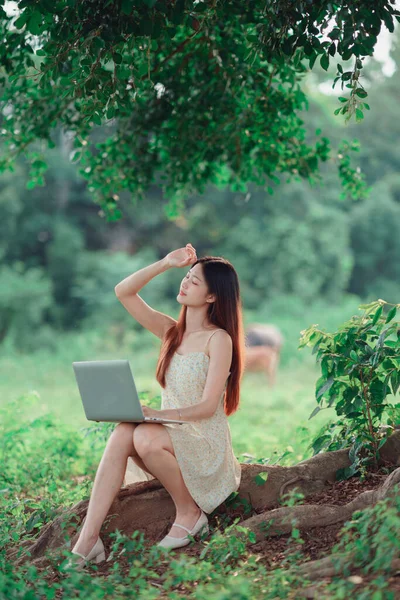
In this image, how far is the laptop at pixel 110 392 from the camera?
333 cm

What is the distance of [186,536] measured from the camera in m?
3.46

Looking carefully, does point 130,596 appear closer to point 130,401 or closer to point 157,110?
point 130,401

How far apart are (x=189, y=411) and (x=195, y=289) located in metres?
0.57

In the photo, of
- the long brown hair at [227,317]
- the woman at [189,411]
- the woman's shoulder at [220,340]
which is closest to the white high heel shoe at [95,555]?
the woman at [189,411]

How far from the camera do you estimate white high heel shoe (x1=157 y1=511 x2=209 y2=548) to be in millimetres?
3424

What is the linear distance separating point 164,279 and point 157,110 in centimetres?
1287

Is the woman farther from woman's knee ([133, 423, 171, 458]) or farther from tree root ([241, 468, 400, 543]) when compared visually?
tree root ([241, 468, 400, 543])

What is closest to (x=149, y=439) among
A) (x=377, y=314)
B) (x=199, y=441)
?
(x=199, y=441)

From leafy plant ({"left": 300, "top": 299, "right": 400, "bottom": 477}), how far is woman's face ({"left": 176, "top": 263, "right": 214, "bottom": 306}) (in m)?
0.51

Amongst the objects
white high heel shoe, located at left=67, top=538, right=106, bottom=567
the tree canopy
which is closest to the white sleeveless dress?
white high heel shoe, located at left=67, top=538, right=106, bottom=567

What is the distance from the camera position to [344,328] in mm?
3861

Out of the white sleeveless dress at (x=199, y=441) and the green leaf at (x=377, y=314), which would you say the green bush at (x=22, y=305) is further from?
the green leaf at (x=377, y=314)

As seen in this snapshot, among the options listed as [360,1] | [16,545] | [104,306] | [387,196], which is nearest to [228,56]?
[360,1]

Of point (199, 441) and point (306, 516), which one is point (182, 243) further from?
point (306, 516)
